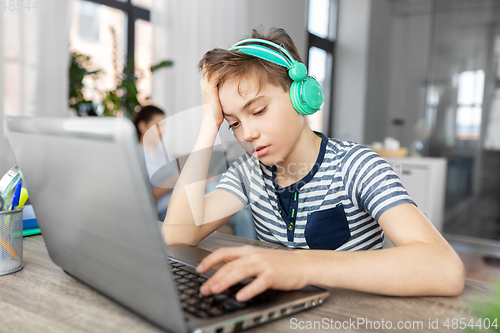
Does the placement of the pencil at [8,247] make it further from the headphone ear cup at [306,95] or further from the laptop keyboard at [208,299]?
the headphone ear cup at [306,95]

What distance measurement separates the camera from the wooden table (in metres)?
0.43

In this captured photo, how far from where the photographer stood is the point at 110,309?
468 mm

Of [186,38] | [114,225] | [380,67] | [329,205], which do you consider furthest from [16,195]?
[380,67]

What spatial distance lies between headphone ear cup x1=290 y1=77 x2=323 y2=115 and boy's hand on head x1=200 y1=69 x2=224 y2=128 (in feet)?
0.53

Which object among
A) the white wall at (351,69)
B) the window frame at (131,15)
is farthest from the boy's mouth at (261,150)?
the white wall at (351,69)

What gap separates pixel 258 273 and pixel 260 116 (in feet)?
1.37

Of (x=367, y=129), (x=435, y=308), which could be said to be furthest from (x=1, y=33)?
(x=367, y=129)

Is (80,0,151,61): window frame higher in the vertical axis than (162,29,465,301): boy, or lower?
higher

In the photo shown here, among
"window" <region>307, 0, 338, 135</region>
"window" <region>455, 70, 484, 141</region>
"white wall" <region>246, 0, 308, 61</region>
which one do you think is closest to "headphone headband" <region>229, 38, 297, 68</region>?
"white wall" <region>246, 0, 308, 61</region>

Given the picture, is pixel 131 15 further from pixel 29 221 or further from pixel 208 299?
pixel 208 299

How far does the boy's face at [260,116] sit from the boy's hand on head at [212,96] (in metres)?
0.01

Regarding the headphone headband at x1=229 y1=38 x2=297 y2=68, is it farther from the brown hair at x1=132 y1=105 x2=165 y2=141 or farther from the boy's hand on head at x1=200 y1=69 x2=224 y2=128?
the brown hair at x1=132 y1=105 x2=165 y2=141

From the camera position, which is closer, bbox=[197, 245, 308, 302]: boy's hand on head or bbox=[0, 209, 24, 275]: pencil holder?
bbox=[197, 245, 308, 302]: boy's hand on head

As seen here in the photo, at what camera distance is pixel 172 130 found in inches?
36.5
